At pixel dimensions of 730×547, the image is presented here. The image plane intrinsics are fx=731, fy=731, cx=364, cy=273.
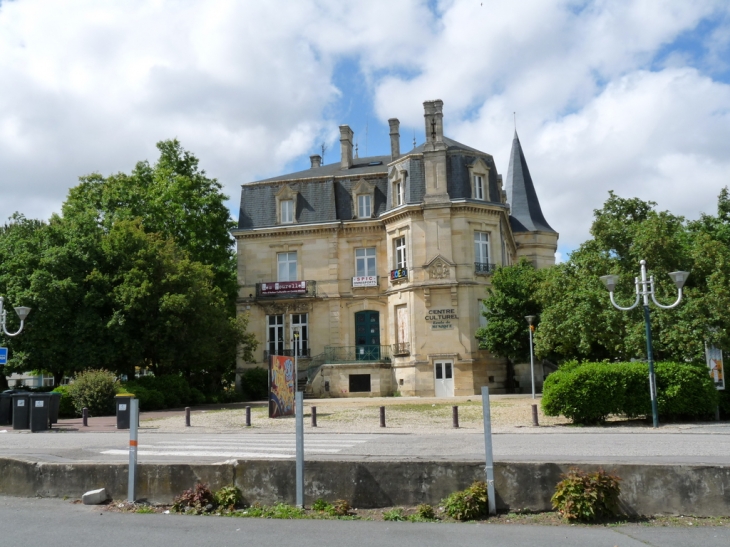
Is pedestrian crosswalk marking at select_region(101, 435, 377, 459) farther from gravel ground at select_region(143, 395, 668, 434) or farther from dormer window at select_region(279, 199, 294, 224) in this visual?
dormer window at select_region(279, 199, 294, 224)

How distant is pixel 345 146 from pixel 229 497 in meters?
38.5

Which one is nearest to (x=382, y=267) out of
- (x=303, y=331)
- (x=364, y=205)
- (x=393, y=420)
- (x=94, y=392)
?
(x=364, y=205)

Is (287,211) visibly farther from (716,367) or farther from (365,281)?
(716,367)

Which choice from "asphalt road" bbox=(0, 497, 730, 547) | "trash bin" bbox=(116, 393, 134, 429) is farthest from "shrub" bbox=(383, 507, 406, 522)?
"trash bin" bbox=(116, 393, 134, 429)

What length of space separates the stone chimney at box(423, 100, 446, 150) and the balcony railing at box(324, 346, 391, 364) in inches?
441

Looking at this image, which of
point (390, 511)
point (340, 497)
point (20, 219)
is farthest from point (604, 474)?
point (20, 219)

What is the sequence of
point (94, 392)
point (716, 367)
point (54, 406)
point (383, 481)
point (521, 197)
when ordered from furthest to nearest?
point (521, 197) < point (94, 392) < point (54, 406) < point (716, 367) < point (383, 481)

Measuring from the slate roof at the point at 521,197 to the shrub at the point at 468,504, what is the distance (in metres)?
43.4

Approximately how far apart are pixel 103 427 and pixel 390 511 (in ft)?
52.8

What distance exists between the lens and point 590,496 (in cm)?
727

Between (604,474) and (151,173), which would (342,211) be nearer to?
(151,173)

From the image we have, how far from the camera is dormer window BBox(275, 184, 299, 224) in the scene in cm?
4228

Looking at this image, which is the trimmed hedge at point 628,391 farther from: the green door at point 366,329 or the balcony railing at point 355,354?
the green door at point 366,329

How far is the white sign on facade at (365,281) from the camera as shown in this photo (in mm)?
40406
